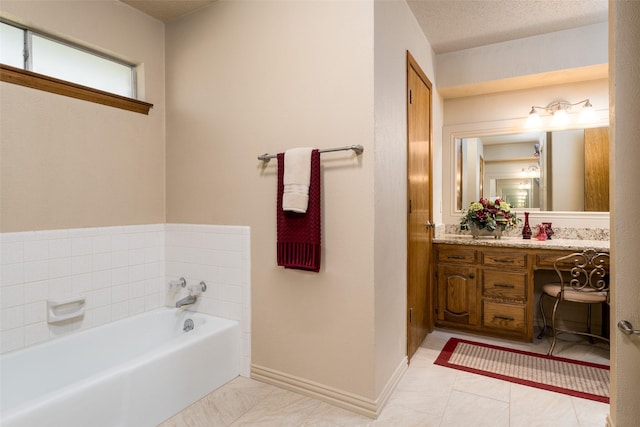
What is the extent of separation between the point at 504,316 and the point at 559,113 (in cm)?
189

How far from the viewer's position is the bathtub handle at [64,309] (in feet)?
6.66

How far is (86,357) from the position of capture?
211 cm

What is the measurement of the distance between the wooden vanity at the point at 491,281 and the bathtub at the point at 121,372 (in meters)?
1.85

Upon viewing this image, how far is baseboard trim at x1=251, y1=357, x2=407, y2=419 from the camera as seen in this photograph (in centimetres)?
191

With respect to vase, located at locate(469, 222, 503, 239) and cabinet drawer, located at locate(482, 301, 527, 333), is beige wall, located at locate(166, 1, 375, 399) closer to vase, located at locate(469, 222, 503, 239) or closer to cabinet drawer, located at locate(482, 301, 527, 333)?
cabinet drawer, located at locate(482, 301, 527, 333)

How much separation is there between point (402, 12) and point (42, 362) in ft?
10.1

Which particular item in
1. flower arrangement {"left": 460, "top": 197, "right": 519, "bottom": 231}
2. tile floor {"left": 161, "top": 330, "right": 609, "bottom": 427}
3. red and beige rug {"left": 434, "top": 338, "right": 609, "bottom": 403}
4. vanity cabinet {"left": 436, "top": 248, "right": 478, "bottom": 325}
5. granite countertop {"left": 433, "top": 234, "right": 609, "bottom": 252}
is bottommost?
tile floor {"left": 161, "top": 330, "right": 609, "bottom": 427}

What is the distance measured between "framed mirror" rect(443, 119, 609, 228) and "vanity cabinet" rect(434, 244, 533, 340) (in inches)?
28.3

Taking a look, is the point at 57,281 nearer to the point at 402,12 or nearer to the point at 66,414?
the point at 66,414

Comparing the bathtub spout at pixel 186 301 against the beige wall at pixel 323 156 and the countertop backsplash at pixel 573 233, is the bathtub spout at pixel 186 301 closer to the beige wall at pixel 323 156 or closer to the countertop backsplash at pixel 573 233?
the beige wall at pixel 323 156

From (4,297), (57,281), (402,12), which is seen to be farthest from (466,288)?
(4,297)

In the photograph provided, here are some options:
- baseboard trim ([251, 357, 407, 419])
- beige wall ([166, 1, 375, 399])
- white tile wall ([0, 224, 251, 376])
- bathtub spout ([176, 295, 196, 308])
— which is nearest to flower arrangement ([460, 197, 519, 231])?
baseboard trim ([251, 357, 407, 419])

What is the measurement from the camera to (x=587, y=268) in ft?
8.54

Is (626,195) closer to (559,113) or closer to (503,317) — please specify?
(503,317)
